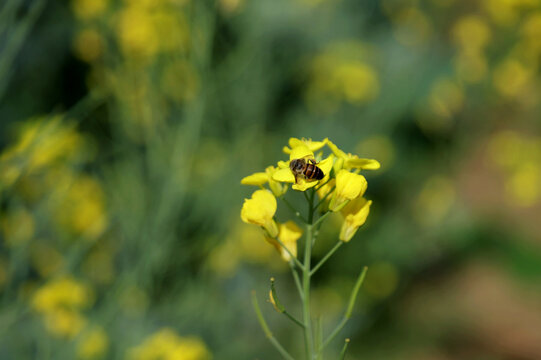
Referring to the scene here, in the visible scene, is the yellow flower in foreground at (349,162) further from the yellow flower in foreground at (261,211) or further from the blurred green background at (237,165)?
the blurred green background at (237,165)

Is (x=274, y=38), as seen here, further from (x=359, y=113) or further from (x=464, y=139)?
(x=464, y=139)

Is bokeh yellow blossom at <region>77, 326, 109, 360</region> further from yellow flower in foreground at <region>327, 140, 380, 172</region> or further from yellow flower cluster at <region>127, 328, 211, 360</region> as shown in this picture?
yellow flower in foreground at <region>327, 140, 380, 172</region>

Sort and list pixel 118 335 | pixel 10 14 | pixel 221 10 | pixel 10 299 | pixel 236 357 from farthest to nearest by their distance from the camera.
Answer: pixel 221 10, pixel 236 357, pixel 118 335, pixel 10 299, pixel 10 14

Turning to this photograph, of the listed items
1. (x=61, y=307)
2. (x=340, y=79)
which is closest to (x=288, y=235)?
(x=61, y=307)

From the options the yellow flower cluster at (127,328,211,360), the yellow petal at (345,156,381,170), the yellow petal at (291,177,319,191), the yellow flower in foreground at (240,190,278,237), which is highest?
the yellow flower cluster at (127,328,211,360)

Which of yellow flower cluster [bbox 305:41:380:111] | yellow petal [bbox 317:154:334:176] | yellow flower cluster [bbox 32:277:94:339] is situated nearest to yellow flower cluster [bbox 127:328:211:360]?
yellow flower cluster [bbox 32:277:94:339]

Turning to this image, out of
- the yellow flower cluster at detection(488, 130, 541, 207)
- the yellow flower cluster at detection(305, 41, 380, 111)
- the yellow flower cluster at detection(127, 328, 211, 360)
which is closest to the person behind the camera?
the yellow flower cluster at detection(127, 328, 211, 360)

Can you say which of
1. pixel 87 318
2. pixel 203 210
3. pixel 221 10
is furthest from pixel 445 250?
pixel 87 318

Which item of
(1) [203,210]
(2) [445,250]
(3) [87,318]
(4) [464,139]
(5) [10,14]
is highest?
(4) [464,139]
